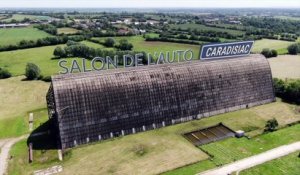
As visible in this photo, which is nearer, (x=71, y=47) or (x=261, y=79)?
(x=261, y=79)

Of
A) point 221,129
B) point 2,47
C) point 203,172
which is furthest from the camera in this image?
point 2,47

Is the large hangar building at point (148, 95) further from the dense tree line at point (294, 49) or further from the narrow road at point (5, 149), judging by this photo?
the dense tree line at point (294, 49)

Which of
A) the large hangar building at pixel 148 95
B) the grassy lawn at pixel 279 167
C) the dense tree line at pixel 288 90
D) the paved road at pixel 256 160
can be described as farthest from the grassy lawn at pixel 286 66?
the grassy lawn at pixel 279 167

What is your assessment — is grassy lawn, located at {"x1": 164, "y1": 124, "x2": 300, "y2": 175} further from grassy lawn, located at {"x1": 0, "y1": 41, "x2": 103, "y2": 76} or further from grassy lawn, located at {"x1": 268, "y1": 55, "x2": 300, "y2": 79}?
grassy lawn, located at {"x1": 0, "y1": 41, "x2": 103, "y2": 76}

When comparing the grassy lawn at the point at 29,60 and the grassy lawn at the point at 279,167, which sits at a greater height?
the grassy lawn at the point at 279,167

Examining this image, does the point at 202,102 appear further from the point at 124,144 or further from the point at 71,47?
the point at 71,47

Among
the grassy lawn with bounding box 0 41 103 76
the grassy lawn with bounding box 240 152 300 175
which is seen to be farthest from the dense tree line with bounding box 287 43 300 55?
the grassy lawn with bounding box 240 152 300 175

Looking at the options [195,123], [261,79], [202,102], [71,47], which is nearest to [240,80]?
[261,79]
